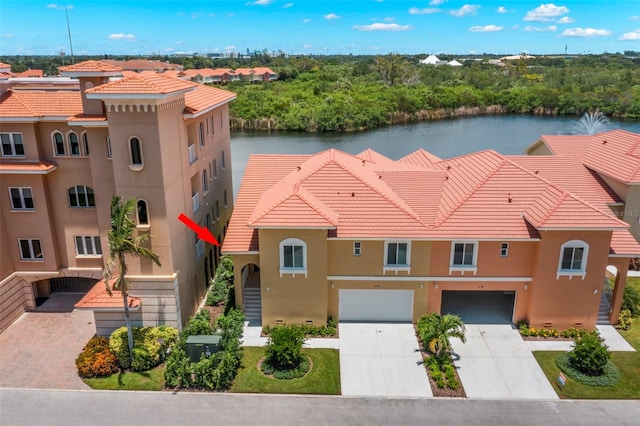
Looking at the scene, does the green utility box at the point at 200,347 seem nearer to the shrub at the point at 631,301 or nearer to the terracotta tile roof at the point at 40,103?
the terracotta tile roof at the point at 40,103

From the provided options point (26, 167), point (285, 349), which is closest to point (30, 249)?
point (26, 167)

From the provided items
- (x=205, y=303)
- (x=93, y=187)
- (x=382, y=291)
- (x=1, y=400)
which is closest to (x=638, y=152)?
(x=382, y=291)

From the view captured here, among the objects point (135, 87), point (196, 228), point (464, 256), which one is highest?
point (135, 87)

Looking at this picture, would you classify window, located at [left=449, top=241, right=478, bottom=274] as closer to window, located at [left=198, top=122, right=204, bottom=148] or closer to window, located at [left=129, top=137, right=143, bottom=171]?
window, located at [left=198, top=122, right=204, bottom=148]

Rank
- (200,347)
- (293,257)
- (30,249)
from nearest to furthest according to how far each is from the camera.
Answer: (200,347)
(293,257)
(30,249)

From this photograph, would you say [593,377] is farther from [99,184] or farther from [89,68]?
[89,68]

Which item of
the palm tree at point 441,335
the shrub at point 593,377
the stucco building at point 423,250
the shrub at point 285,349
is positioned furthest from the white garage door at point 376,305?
the shrub at point 593,377

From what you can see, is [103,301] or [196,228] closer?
[103,301]

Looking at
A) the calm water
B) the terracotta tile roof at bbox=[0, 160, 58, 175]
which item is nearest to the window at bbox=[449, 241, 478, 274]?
the terracotta tile roof at bbox=[0, 160, 58, 175]
